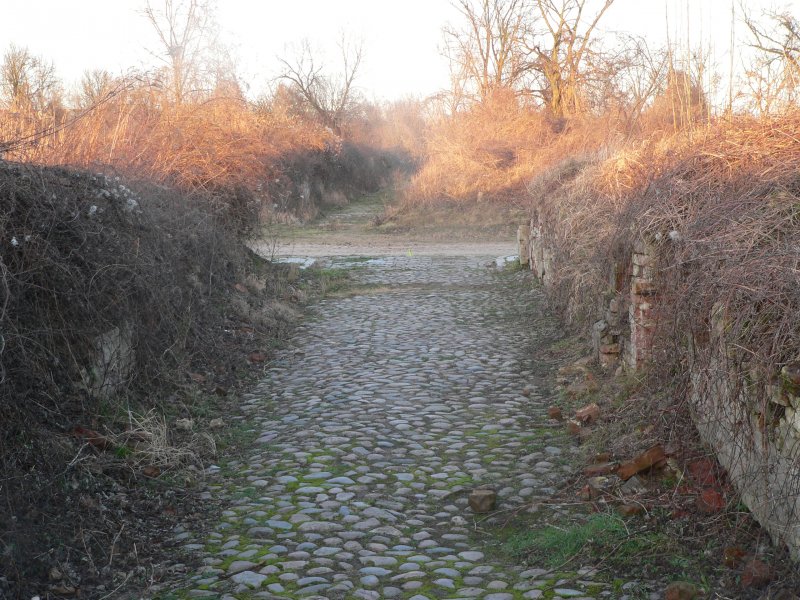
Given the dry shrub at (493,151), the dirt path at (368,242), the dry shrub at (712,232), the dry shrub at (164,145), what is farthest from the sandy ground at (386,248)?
the dry shrub at (712,232)

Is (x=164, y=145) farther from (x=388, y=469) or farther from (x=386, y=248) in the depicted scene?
(x=386, y=248)

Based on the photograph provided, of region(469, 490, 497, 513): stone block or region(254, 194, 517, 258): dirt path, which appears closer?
region(469, 490, 497, 513): stone block

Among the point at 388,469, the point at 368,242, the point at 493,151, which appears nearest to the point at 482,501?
the point at 388,469

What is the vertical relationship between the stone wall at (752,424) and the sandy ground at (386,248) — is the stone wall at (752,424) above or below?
below

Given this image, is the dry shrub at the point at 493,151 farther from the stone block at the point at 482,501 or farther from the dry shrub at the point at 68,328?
the stone block at the point at 482,501

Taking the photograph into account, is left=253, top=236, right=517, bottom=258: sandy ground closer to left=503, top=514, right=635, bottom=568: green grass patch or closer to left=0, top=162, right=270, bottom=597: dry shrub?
left=0, top=162, right=270, bottom=597: dry shrub

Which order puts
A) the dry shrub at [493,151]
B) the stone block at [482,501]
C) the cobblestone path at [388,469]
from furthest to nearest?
the dry shrub at [493,151]
the stone block at [482,501]
the cobblestone path at [388,469]

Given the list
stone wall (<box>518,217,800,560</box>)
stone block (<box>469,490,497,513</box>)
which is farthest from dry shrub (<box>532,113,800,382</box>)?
stone block (<box>469,490,497,513</box>)

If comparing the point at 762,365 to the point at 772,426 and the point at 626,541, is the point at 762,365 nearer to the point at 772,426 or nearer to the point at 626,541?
the point at 772,426

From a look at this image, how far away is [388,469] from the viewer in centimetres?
576

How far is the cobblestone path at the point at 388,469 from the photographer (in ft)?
13.6

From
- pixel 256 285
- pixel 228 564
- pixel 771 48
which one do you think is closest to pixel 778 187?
pixel 771 48

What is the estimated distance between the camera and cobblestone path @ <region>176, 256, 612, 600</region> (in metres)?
4.15

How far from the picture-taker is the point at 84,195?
20.0 feet
